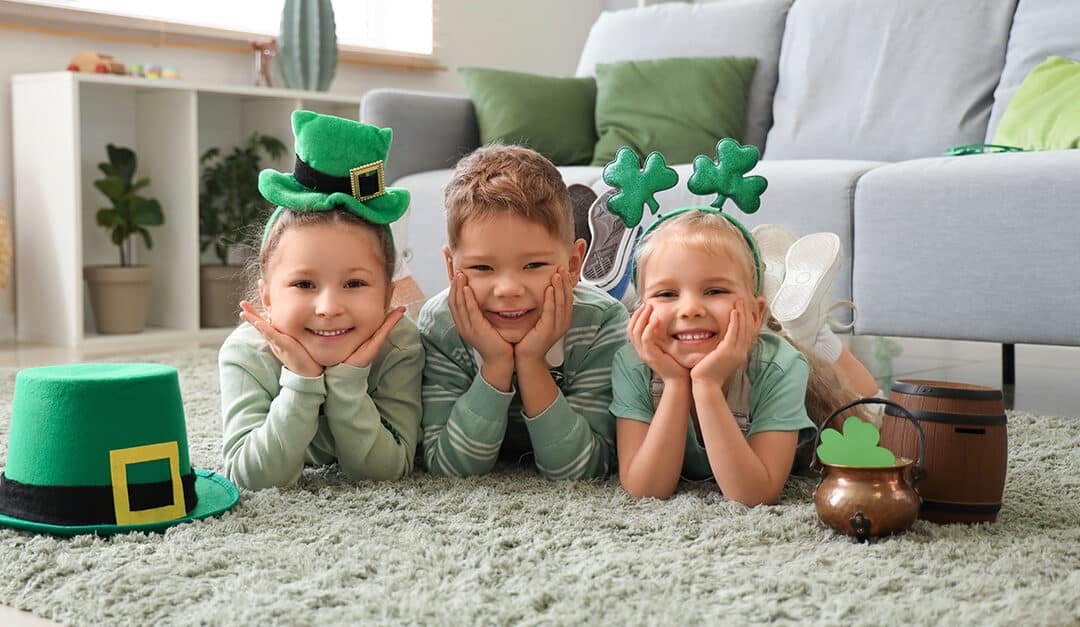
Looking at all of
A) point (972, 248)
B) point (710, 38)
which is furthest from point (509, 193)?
point (710, 38)

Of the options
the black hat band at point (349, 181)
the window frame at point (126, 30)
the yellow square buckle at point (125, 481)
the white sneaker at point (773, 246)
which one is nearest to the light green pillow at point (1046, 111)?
the white sneaker at point (773, 246)

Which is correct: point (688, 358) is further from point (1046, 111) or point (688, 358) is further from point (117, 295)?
point (117, 295)

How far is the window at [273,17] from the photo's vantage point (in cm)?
351

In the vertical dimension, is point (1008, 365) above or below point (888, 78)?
below

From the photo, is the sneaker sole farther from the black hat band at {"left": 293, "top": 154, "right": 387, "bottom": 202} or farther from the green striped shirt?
the black hat band at {"left": 293, "top": 154, "right": 387, "bottom": 202}

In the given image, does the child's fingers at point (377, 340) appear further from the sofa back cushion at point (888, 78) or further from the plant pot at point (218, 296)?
the plant pot at point (218, 296)

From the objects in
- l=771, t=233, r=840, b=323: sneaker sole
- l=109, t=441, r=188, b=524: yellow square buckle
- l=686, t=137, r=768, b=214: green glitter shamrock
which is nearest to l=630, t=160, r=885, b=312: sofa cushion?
l=771, t=233, r=840, b=323: sneaker sole

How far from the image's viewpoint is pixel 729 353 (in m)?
1.28

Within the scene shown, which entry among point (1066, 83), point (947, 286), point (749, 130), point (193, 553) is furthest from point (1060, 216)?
point (193, 553)

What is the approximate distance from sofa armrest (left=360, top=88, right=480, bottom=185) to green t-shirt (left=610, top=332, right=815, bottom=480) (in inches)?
65.7

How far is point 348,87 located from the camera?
417 centimetres

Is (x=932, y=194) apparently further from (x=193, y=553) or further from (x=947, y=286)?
(x=193, y=553)

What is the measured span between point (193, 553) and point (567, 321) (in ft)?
1.71

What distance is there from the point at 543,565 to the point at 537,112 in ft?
6.99
